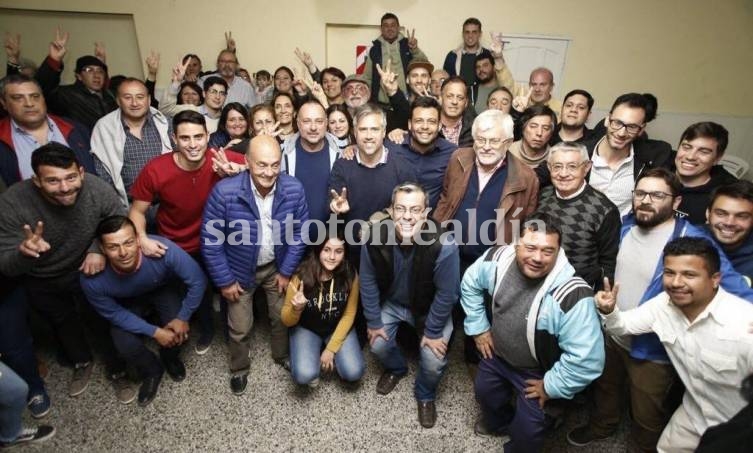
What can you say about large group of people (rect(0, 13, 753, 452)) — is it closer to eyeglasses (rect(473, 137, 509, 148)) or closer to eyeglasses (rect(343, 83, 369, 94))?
eyeglasses (rect(473, 137, 509, 148))

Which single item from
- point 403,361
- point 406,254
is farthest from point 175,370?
point 406,254

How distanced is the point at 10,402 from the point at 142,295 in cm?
77

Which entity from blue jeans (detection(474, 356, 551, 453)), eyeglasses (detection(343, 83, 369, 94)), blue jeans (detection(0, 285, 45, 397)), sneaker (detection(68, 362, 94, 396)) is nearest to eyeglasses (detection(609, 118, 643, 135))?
blue jeans (detection(474, 356, 551, 453))

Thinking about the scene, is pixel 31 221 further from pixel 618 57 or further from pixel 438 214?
pixel 618 57

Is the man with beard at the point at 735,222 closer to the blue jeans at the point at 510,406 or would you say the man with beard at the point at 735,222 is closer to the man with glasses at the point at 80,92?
the blue jeans at the point at 510,406

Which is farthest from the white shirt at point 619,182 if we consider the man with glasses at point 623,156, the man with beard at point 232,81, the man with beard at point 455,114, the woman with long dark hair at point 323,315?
the man with beard at point 232,81

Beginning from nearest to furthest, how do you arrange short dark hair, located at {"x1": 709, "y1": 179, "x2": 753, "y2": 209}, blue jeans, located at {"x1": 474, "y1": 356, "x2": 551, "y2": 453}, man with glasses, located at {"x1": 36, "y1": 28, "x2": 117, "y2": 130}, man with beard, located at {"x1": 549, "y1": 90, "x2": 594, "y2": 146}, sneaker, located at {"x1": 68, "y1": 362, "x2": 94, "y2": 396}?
short dark hair, located at {"x1": 709, "y1": 179, "x2": 753, "y2": 209}
blue jeans, located at {"x1": 474, "y1": 356, "x2": 551, "y2": 453}
sneaker, located at {"x1": 68, "y1": 362, "x2": 94, "y2": 396}
man with beard, located at {"x1": 549, "y1": 90, "x2": 594, "y2": 146}
man with glasses, located at {"x1": 36, "y1": 28, "x2": 117, "y2": 130}

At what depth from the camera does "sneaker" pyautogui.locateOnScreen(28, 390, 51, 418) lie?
7.80ft

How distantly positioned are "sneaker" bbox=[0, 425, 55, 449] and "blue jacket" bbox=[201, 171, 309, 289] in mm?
1246

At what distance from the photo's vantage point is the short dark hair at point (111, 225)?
209 cm

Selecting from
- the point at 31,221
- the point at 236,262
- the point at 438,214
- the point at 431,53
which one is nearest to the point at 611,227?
the point at 438,214

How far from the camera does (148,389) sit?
2.54m

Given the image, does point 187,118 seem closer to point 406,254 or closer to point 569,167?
point 406,254

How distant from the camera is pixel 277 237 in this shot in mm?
2498
